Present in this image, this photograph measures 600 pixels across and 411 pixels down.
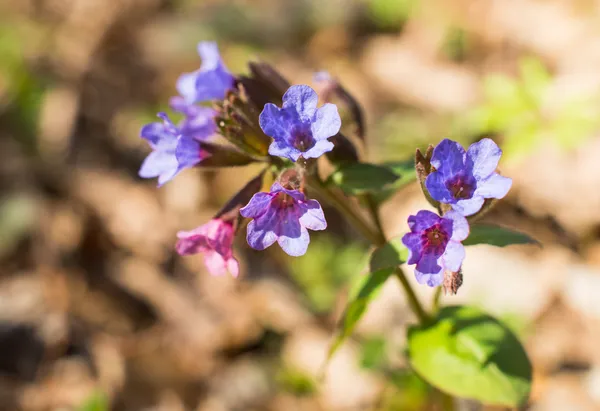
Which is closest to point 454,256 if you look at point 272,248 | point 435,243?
point 435,243

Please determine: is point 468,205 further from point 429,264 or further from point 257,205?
point 257,205

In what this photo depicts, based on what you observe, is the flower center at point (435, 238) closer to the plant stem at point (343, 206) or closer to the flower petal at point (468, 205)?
the flower petal at point (468, 205)

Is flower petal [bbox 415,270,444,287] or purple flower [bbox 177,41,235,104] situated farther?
purple flower [bbox 177,41,235,104]

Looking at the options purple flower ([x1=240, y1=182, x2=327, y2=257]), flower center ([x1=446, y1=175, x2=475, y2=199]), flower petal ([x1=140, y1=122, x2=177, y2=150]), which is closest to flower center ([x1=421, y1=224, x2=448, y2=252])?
flower center ([x1=446, y1=175, x2=475, y2=199])

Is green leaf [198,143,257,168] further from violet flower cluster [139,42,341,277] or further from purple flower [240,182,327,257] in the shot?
purple flower [240,182,327,257]

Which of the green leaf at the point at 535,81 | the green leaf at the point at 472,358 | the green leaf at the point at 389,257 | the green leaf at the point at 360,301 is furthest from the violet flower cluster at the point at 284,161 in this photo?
the green leaf at the point at 535,81

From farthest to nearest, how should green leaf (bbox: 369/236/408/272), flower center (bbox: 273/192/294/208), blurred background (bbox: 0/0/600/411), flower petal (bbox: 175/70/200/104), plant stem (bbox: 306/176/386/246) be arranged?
blurred background (bbox: 0/0/600/411) < flower petal (bbox: 175/70/200/104) < plant stem (bbox: 306/176/386/246) < green leaf (bbox: 369/236/408/272) < flower center (bbox: 273/192/294/208)

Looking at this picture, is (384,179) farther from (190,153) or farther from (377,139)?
(377,139)

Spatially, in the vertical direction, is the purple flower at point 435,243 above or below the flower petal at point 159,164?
above
